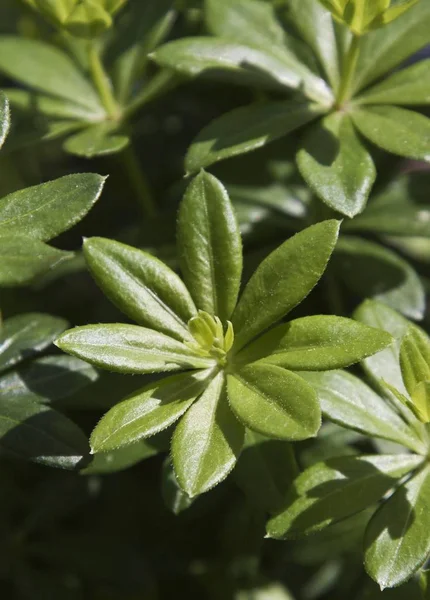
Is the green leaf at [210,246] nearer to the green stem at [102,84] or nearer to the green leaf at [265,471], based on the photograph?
the green leaf at [265,471]

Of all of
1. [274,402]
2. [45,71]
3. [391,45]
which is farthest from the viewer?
[45,71]

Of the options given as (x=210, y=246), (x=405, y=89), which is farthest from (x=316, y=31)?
(x=210, y=246)

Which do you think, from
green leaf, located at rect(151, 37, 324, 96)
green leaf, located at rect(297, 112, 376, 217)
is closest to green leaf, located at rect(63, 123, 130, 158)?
green leaf, located at rect(151, 37, 324, 96)

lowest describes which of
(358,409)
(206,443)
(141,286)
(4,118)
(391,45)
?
(358,409)

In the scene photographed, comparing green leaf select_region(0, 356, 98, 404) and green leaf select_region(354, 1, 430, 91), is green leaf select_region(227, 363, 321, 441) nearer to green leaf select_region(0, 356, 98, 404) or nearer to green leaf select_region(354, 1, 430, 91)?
green leaf select_region(0, 356, 98, 404)

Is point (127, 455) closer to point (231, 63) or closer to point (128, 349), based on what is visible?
point (128, 349)
